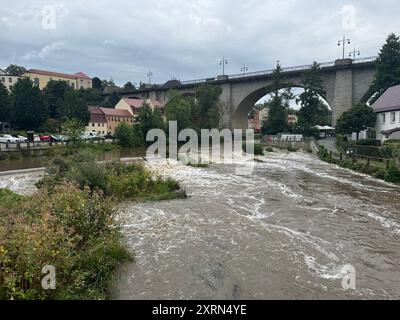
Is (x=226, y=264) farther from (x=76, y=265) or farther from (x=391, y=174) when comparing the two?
(x=391, y=174)

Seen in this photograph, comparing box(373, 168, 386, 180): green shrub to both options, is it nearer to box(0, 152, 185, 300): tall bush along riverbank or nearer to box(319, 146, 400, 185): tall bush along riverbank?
box(319, 146, 400, 185): tall bush along riverbank

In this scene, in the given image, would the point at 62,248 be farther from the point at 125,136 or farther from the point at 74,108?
the point at 74,108

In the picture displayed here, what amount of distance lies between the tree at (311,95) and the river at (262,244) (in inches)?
1647

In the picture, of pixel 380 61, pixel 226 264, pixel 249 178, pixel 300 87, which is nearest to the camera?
pixel 226 264

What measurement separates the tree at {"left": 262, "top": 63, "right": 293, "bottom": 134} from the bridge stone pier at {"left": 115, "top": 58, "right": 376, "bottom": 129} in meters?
1.36

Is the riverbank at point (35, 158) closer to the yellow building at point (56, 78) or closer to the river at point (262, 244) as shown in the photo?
the river at point (262, 244)

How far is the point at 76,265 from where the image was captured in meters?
7.21

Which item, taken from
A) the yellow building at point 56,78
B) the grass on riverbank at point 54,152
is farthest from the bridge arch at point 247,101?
the yellow building at point 56,78

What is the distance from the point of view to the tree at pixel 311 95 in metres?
57.3

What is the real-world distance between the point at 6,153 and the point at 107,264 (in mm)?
30979

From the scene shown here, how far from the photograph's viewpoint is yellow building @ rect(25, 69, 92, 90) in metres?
100

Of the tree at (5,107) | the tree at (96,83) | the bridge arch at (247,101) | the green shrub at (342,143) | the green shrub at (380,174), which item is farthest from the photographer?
the tree at (96,83)

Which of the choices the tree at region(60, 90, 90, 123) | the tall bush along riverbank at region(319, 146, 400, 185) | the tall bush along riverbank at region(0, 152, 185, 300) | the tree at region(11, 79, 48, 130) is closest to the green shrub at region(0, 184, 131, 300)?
the tall bush along riverbank at region(0, 152, 185, 300)
